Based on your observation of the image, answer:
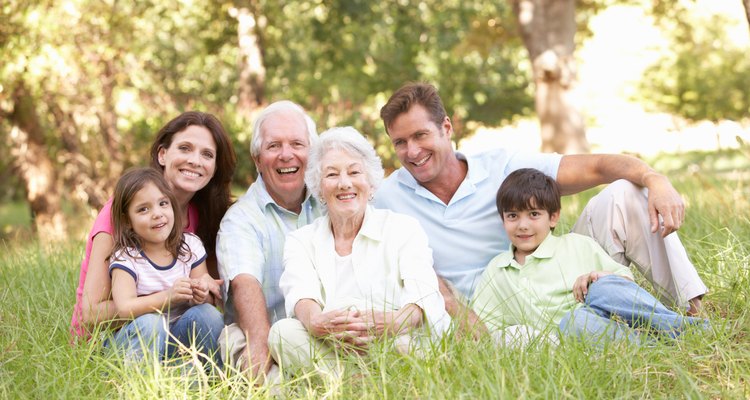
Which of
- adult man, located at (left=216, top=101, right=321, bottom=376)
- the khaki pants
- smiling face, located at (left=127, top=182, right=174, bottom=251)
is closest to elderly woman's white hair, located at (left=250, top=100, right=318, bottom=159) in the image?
adult man, located at (left=216, top=101, right=321, bottom=376)

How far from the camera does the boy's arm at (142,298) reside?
332 centimetres

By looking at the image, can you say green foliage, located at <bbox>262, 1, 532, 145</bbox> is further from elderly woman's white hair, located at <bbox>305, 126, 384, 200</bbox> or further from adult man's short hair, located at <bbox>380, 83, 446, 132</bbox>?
elderly woman's white hair, located at <bbox>305, 126, 384, 200</bbox>

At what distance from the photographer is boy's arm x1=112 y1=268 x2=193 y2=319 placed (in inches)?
131

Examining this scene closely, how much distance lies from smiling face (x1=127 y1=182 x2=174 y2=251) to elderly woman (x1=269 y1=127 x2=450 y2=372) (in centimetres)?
57

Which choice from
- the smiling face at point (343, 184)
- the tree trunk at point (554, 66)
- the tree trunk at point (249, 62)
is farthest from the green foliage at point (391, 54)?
the smiling face at point (343, 184)

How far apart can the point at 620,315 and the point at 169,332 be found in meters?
1.95

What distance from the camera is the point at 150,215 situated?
348 cm

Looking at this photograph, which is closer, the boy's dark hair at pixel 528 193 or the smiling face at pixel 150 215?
the smiling face at pixel 150 215

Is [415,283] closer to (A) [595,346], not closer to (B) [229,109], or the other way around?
(A) [595,346]

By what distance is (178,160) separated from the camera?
3.84 m

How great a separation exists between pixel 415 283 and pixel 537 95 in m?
8.42

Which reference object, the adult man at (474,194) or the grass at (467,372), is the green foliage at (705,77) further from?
the grass at (467,372)

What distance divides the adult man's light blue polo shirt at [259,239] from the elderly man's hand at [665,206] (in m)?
1.65

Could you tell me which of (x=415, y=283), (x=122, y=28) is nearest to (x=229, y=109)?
(x=122, y=28)
